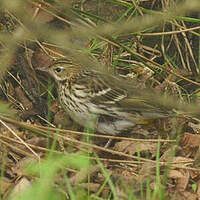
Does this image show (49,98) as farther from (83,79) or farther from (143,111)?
(143,111)

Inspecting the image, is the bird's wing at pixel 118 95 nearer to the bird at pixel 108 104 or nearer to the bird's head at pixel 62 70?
the bird at pixel 108 104

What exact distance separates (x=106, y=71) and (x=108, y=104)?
1.03ft

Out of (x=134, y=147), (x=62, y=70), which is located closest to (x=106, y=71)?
(x=62, y=70)

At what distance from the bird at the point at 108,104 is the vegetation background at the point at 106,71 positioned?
153mm

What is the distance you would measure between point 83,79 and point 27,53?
26.7 inches

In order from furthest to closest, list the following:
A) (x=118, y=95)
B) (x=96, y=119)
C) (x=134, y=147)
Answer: (x=118, y=95) → (x=96, y=119) → (x=134, y=147)

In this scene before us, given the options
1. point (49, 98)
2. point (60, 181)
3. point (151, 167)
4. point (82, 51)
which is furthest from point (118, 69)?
point (60, 181)

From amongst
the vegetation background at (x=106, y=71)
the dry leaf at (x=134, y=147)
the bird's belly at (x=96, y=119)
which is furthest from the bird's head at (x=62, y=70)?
the dry leaf at (x=134, y=147)

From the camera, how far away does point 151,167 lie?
15.4 ft

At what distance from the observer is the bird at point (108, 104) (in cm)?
530

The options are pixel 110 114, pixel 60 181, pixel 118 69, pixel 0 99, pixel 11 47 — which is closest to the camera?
pixel 60 181

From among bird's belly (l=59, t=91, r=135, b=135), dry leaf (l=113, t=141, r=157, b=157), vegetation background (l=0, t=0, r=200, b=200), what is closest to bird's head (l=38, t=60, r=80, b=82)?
vegetation background (l=0, t=0, r=200, b=200)

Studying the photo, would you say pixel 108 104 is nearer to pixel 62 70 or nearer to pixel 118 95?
pixel 118 95

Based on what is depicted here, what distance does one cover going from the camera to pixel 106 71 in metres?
5.49
